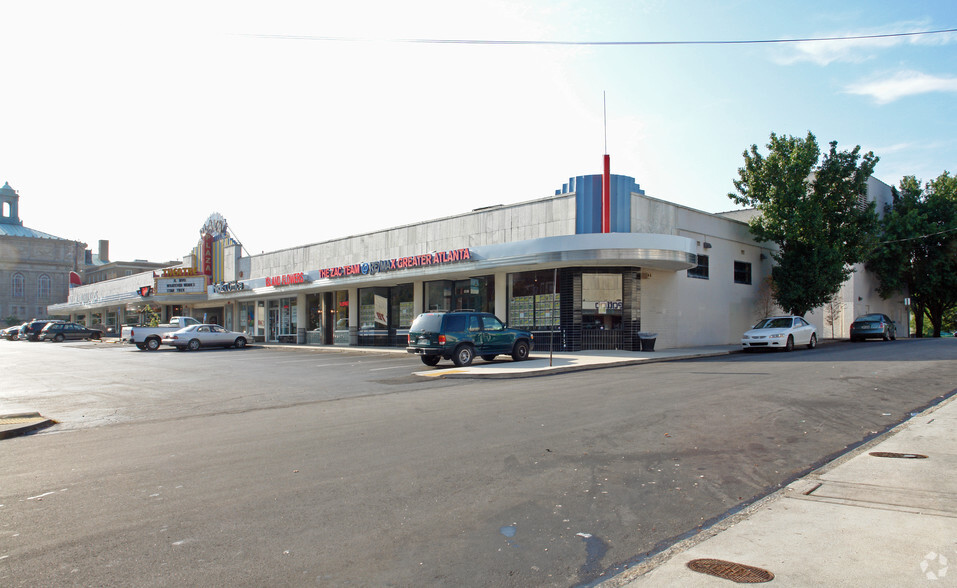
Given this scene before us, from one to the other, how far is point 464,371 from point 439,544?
13061mm

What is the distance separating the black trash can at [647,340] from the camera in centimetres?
2442

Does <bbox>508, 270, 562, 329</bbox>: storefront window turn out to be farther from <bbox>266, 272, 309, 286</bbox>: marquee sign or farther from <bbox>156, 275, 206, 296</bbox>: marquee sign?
<bbox>156, 275, 206, 296</bbox>: marquee sign

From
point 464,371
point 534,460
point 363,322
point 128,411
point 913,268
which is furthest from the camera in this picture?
point 913,268

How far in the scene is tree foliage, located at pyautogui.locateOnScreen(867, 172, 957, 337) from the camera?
42.1 m

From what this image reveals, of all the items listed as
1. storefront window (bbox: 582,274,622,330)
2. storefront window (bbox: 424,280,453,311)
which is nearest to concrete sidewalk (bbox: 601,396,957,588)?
storefront window (bbox: 582,274,622,330)

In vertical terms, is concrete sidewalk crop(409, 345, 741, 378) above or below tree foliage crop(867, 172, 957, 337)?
below

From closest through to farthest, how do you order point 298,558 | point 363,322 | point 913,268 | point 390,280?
point 298,558 → point 390,280 → point 363,322 → point 913,268

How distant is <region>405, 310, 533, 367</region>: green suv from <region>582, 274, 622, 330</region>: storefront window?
15.8ft

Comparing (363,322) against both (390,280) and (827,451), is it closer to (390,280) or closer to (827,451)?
(390,280)

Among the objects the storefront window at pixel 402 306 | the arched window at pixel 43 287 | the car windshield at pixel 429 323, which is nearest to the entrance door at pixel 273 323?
the storefront window at pixel 402 306

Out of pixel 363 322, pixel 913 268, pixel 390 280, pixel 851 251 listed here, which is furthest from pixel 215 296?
pixel 913 268

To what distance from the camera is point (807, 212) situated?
29578mm

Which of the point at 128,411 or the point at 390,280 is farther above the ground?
the point at 390,280

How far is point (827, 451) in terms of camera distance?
739 centimetres
